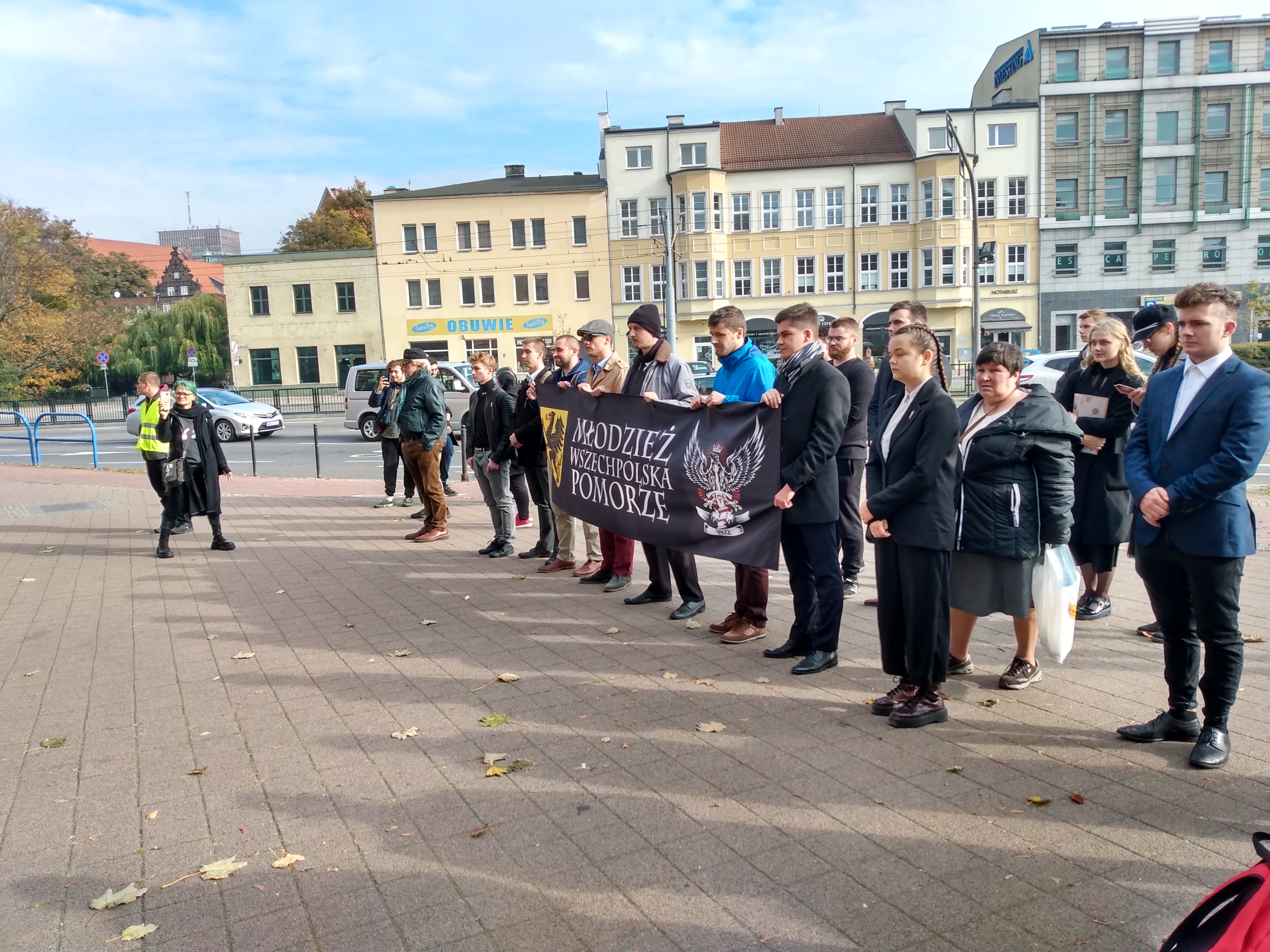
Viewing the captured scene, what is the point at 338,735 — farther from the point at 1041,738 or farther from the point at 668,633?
the point at 1041,738

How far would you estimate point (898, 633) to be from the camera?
4.93m

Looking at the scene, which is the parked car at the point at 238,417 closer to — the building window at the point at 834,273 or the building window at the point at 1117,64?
the building window at the point at 834,273

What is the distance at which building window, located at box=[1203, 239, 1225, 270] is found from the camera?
52688 mm

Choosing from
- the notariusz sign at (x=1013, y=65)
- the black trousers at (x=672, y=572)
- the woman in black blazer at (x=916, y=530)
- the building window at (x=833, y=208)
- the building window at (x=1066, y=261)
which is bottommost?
the black trousers at (x=672, y=572)

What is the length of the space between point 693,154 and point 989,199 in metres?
16.4

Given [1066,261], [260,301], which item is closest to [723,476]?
[1066,261]

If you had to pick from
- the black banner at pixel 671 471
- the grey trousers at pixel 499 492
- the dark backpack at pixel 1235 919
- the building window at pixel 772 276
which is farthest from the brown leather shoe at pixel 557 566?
the building window at pixel 772 276

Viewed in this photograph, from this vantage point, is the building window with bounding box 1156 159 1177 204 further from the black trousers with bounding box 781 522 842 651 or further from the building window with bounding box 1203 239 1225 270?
the black trousers with bounding box 781 522 842 651

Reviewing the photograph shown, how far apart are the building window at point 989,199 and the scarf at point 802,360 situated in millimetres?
52839

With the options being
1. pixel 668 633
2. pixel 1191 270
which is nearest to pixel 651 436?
pixel 668 633

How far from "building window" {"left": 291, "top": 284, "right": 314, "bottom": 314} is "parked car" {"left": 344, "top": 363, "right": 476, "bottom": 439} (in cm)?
3117

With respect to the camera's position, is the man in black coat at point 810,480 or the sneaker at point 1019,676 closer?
the sneaker at point 1019,676

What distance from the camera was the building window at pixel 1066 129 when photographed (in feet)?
→ 174

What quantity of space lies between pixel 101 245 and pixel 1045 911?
166 m
